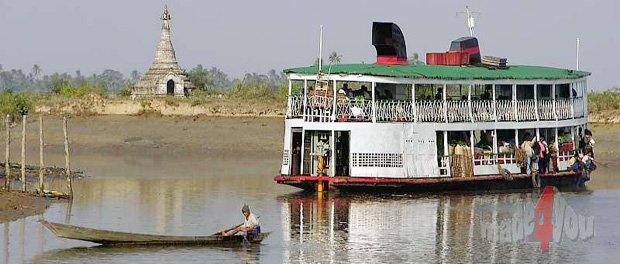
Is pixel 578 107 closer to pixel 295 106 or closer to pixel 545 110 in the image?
pixel 545 110

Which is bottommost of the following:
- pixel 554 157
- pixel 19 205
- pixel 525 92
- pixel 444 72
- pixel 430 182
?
pixel 19 205

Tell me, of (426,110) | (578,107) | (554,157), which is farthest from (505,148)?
(578,107)

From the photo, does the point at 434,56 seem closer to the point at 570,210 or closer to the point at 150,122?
the point at 570,210

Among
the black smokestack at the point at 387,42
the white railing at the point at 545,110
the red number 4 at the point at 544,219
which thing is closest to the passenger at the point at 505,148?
the white railing at the point at 545,110

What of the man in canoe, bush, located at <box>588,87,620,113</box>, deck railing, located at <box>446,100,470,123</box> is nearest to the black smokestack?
deck railing, located at <box>446,100,470,123</box>

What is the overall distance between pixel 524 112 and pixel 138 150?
78.7ft

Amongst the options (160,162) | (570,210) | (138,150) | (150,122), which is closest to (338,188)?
(570,210)

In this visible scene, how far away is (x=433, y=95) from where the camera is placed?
38875 mm

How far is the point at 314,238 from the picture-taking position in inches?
1104

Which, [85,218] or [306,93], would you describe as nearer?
[85,218]

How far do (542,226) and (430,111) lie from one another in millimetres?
6583

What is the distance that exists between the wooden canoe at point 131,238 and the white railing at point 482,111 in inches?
505

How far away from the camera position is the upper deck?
3506cm

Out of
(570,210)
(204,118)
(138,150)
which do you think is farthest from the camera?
(204,118)
